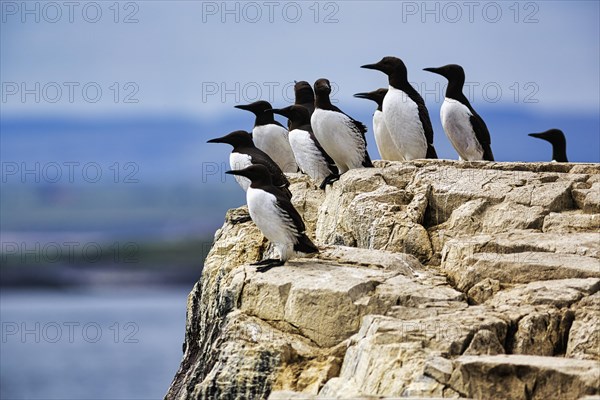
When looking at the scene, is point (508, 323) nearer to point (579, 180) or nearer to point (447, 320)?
point (447, 320)

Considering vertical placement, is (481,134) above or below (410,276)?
above

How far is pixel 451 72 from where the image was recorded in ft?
50.0

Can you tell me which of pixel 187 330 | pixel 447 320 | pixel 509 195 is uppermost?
pixel 509 195

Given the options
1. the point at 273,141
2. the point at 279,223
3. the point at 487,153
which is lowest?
the point at 279,223

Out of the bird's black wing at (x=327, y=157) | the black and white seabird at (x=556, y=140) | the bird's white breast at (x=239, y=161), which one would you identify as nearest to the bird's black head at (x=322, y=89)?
the bird's black wing at (x=327, y=157)

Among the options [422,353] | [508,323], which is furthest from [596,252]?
[422,353]

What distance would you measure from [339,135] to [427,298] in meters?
4.39

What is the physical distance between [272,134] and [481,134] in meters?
2.84

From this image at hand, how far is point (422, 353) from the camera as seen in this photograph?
8.82 meters

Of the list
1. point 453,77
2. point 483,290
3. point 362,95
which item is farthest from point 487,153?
point 483,290

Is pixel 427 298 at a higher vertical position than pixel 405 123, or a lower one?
lower

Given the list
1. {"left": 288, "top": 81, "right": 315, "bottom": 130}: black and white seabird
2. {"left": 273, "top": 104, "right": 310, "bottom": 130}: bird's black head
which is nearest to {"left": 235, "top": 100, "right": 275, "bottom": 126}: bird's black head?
{"left": 288, "top": 81, "right": 315, "bottom": 130}: black and white seabird

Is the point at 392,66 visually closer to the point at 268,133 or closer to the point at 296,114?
the point at 296,114

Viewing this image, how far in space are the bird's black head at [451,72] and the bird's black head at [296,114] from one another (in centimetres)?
185
